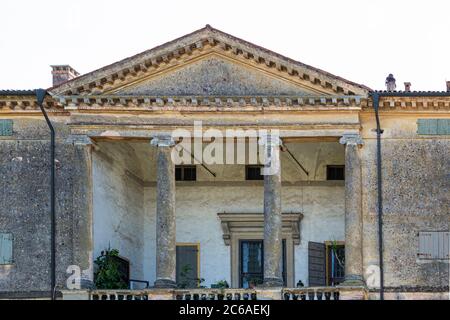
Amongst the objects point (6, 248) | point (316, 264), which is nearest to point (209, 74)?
point (316, 264)

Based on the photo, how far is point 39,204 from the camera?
52.1 meters

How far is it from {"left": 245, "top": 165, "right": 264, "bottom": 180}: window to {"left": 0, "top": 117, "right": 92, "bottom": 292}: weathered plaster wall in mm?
5762

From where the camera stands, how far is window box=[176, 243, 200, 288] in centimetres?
5419

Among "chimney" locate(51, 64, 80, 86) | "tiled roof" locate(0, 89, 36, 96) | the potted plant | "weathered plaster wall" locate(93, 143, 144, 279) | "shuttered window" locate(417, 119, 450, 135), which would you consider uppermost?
"chimney" locate(51, 64, 80, 86)

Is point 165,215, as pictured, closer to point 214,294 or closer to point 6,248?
point 214,294

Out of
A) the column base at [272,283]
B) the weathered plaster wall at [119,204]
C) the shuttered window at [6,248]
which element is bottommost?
the column base at [272,283]

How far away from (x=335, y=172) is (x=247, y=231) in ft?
10.3

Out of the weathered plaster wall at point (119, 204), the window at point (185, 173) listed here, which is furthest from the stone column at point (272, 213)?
the weathered plaster wall at point (119, 204)

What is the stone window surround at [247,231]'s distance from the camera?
179 feet

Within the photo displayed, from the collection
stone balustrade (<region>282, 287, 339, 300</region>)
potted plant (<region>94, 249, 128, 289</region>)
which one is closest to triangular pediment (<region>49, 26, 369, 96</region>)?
potted plant (<region>94, 249, 128, 289</region>)

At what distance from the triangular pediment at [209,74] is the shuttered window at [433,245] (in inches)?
171

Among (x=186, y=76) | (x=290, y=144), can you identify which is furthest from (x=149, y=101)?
(x=290, y=144)

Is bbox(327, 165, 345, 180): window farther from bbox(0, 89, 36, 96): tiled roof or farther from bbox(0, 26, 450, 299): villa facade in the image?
bbox(0, 89, 36, 96): tiled roof

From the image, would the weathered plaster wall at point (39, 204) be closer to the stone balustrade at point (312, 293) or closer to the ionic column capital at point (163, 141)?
the ionic column capital at point (163, 141)
